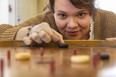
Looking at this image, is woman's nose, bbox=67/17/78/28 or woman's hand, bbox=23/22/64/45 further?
woman's nose, bbox=67/17/78/28

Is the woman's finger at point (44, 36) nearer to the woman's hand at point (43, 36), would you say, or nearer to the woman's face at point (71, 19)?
the woman's hand at point (43, 36)

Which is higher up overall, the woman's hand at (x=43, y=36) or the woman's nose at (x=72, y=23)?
the woman's nose at (x=72, y=23)

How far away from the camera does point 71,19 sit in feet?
3.95

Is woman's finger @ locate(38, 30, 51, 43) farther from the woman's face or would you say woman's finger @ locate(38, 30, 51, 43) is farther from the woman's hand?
the woman's face

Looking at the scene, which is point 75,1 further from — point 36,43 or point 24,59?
point 24,59

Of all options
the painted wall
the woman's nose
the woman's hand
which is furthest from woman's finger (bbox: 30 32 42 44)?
the painted wall

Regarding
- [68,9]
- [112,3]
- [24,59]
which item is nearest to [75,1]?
[68,9]

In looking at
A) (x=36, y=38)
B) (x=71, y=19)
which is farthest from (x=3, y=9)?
(x=36, y=38)

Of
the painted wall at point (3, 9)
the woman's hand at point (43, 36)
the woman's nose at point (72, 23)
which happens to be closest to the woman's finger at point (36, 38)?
the woman's hand at point (43, 36)

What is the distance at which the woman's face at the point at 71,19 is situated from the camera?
1206mm

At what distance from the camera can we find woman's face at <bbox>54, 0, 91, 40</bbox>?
121 centimetres

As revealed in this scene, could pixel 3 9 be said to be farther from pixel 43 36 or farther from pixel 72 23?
pixel 43 36

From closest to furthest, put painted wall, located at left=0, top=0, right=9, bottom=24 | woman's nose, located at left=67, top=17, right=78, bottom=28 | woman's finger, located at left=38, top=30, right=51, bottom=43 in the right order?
woman's finger, located at left=38, top=30, right=51, bottom=43 < woman's nose, located at left=67, top=17, right=78, bottom=28 < painted wall, located at left=0, top=0, right=9, bottom=24

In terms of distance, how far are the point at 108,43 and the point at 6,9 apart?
9.12 ft
